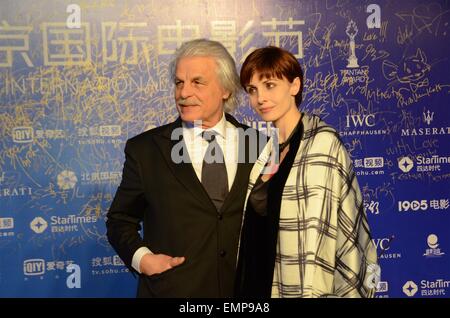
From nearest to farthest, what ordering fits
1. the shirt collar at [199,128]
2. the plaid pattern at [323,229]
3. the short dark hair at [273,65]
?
the plaid pattern at [323,229], the short dark hair at [273,65], the shirt collar at [199,128]

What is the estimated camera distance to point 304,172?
1946 mm

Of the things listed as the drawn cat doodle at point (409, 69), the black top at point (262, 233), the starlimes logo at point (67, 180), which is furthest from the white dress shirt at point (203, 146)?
the drawn cat doodle at point (409, 69)

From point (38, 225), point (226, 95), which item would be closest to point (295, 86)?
point (226, 95)

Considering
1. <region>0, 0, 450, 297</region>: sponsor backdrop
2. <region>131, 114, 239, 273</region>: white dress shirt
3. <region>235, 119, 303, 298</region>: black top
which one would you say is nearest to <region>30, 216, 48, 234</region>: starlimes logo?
<region>0, 0, 450, 297</region>: sponsor backdrop

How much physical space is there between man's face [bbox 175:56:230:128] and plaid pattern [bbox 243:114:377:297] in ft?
1.53

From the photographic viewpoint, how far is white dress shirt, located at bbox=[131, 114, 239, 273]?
2219mm

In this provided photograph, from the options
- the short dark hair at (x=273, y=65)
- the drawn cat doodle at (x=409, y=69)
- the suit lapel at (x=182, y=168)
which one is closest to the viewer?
the short dark hair at (x=273, y=65)

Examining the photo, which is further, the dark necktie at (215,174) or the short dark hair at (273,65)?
the dark necktie at (215,174)

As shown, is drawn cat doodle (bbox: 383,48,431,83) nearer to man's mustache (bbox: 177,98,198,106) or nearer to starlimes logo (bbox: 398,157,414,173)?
starlimes logo (bbox: 398,157,414,173)

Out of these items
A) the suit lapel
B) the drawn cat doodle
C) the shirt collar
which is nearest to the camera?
the suit lapel

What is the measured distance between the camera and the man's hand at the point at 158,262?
212cm

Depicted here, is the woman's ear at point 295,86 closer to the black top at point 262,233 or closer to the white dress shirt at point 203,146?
the black top at point 262,233

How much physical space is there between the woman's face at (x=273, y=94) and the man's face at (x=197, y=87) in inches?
9.2
